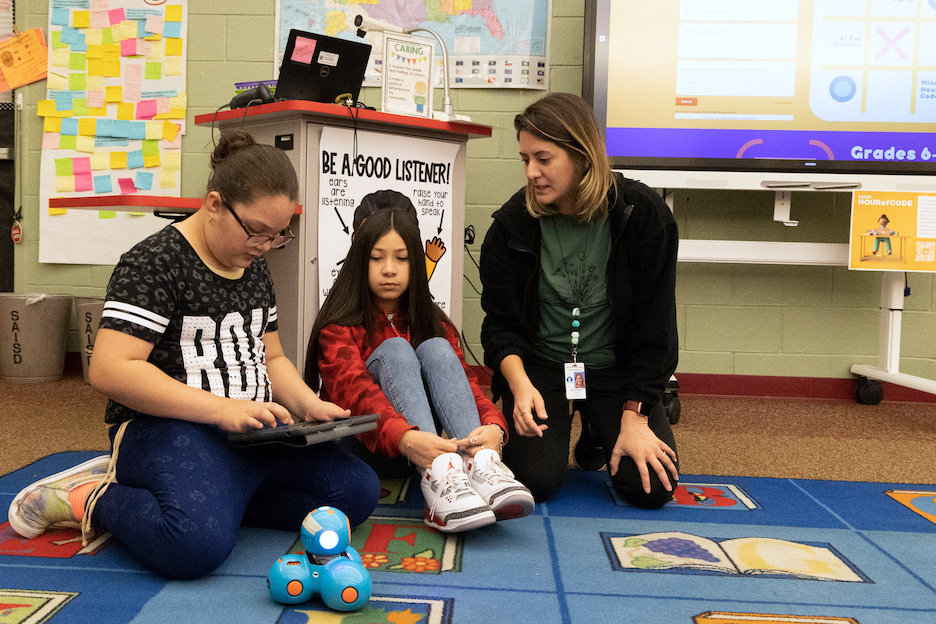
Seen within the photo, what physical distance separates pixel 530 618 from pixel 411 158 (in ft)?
4.30

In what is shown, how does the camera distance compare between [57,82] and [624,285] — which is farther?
[57,82]

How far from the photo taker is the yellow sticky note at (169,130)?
2883 mm

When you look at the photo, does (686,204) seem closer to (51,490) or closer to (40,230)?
(51,490)

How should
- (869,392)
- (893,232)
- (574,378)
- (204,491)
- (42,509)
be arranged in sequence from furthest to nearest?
1. (869,392)
2. (893,232)
3. (574,378)
4. (42,509)
5. (204,491)

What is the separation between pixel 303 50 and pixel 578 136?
2.59 ft

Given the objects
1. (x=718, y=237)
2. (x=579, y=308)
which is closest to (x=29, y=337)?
(x=579, y=308)

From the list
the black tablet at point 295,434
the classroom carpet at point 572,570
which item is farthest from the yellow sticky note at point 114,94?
the black tablet at point 295,434

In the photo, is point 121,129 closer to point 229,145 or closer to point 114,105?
point 114,105

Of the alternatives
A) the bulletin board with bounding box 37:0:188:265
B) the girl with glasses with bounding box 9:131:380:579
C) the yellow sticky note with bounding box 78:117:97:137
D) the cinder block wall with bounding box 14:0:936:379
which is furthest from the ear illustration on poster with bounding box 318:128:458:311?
the yellow sticky note with bounding box 78:117:97:137

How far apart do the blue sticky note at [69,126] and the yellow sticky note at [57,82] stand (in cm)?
12

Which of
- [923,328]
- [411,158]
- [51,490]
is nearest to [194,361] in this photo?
[51,490]

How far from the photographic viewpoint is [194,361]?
121cm

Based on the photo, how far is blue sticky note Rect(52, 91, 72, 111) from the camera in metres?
2.91

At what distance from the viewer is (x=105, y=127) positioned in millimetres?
2896
